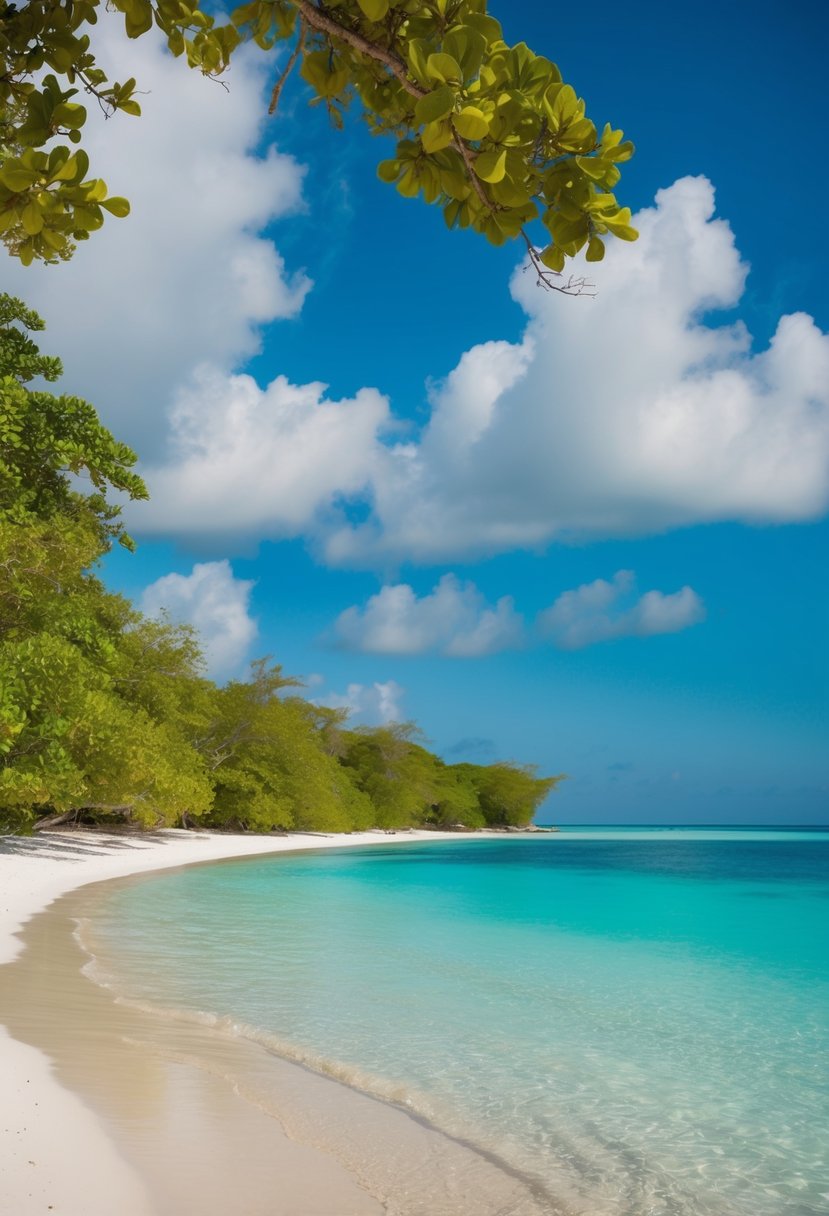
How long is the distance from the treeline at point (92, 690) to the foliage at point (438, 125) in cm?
1164

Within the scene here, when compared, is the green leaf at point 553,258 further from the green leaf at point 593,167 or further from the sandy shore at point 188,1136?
the sandy shore at point 188,1136

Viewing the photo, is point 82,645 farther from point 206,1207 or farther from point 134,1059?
point 206,1207

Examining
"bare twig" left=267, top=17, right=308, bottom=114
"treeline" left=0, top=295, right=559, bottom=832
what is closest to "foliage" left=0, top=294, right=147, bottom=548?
"treeline" left=0, top=295, right=559, bottom=832

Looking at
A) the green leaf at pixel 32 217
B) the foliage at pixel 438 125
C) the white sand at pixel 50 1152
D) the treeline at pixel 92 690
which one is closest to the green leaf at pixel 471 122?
the foliage at pixel 438 125

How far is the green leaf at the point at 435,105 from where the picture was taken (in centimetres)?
135

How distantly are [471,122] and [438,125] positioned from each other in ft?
0.17

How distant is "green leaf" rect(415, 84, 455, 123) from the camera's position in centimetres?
135

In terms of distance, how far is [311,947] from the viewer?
11.6m

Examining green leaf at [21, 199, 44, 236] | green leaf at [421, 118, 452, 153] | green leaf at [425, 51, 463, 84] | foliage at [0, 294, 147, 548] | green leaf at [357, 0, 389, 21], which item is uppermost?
foliage at [0, 294, 147, 548]

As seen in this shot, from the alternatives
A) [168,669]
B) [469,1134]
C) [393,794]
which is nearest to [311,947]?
[469,1134]

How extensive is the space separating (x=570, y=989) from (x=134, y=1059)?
575cm

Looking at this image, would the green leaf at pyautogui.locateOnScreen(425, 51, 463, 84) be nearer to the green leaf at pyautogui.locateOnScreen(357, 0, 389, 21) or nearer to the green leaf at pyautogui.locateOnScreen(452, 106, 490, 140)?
the green leaf at pyautogui.locateOnScreen(452, 106, 490, 140)

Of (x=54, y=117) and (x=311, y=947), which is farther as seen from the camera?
(x=311, y=947)

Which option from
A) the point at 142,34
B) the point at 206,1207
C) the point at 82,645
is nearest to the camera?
the point at 142,34
